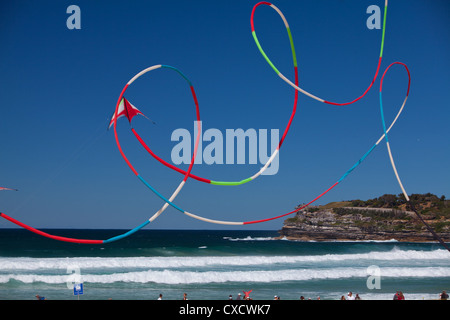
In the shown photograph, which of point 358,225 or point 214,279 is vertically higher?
point 358,225

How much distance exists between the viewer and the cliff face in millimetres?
52188

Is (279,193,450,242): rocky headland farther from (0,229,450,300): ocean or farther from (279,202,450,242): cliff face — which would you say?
(0,229,450,300): ocean

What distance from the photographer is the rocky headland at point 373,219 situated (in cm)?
5003

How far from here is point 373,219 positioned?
178 feet

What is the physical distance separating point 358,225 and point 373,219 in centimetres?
202

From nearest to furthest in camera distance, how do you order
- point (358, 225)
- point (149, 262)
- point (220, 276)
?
point (220, 276)
point (149, 262)
point (358, 225)

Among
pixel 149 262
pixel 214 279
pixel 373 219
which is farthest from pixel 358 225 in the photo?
pixel 214 279

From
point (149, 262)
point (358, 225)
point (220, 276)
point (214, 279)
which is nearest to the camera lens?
point (214, 279)

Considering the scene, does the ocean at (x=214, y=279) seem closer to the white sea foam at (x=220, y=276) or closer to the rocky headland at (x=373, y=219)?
the white sea foam at (x=220, y=276)

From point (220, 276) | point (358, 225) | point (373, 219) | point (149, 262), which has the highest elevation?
point (373, 219)

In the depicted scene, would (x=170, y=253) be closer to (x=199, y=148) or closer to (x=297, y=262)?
(x=297, y=262)

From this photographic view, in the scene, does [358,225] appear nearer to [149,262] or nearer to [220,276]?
[149,262]

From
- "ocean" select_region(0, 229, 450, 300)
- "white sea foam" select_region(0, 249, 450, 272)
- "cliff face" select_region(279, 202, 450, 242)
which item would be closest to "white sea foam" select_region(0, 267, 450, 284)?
"ocean" select_region(0, 229, 450, 300)
